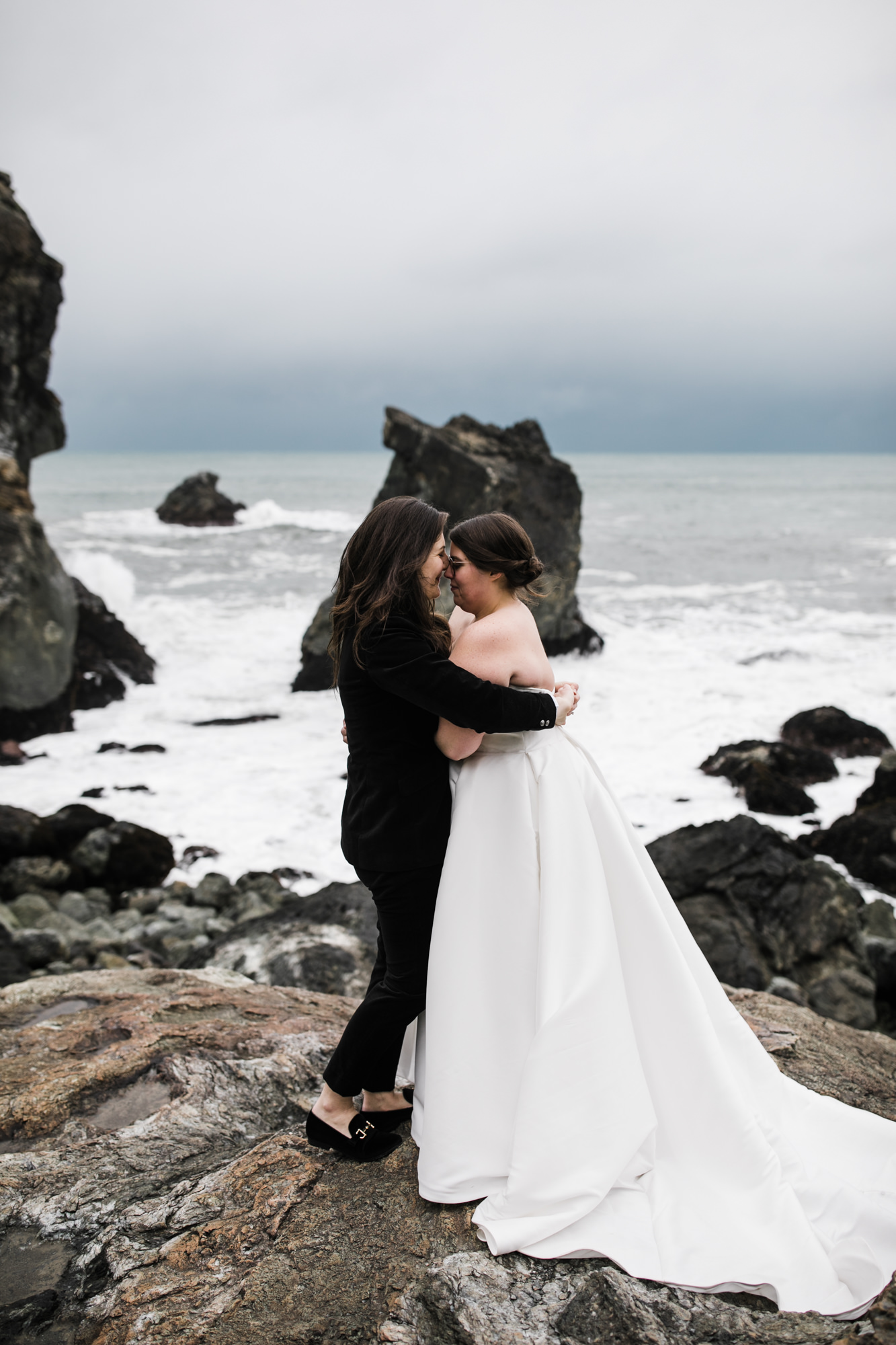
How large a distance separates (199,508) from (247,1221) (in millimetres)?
42368

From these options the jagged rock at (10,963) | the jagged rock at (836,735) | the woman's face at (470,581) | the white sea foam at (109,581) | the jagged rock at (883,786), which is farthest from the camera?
the white sea foam at (109,581)

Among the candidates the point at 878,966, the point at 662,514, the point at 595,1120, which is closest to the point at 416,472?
the point at 878,966

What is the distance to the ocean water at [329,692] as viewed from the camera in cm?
A: 1085

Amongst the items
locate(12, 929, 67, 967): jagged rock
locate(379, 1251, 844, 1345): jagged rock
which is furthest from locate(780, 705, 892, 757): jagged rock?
locate(379, 1251, 844, 1345): jagged rock

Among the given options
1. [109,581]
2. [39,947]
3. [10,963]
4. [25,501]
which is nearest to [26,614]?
[25,501]

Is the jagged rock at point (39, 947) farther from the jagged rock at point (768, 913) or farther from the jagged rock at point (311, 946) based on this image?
the jagged rock at point (768, 913)

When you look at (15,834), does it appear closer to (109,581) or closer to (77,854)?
(77,854)

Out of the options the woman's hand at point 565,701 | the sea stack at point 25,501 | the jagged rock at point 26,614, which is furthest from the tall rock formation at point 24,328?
the woman's hand at point 565,701

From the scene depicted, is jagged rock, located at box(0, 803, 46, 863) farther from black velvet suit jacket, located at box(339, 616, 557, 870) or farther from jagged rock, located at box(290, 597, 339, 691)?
jagged rock, located at box(290, 597, 339, 691)

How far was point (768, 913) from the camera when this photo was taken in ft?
22.8

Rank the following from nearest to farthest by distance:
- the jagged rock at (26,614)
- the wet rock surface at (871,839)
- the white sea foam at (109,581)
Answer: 1. the wet rock surface at (871,839)
2. the jagged rock at (26,614)
3. the white sea foam at (109,581)

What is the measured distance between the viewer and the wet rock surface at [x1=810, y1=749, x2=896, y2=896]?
8523 millimetres

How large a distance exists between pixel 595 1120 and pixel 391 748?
129 centimetres

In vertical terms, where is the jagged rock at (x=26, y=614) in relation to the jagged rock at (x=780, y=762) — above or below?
above
